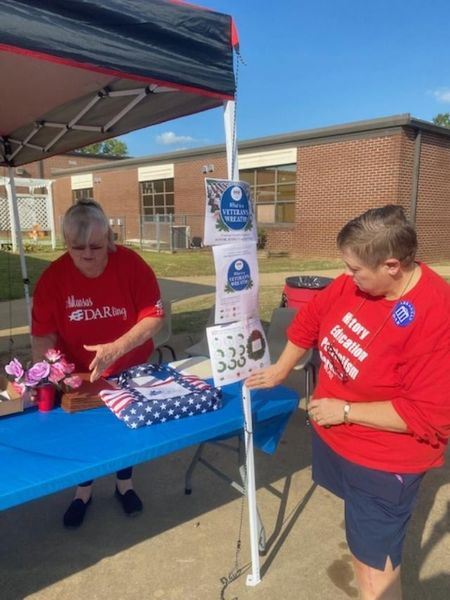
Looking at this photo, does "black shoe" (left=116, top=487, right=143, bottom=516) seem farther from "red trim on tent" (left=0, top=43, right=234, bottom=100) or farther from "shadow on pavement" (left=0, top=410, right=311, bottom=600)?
"red trim on tent" (left=0, top=43, right=234, bottom=100)

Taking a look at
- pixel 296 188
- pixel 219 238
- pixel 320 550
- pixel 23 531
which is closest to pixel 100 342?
pixel 219 238

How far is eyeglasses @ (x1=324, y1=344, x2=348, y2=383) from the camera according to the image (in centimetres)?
163

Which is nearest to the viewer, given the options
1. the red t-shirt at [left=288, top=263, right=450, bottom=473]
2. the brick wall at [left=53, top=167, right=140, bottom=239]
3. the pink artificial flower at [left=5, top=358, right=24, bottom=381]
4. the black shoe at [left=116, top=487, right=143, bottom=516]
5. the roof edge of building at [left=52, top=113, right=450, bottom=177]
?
the red t-shirt at [left=288, top=263, right=450, bottom=473]

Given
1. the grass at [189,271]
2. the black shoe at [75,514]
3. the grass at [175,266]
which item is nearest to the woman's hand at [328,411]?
the black shoe at [75,514]

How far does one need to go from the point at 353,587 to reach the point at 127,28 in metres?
2.58

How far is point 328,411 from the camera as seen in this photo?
163cm

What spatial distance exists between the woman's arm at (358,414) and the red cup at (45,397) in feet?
3.85

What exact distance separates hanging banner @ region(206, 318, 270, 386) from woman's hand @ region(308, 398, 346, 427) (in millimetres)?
435

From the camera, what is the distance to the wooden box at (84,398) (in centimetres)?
212

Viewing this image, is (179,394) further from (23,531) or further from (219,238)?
(23,531)

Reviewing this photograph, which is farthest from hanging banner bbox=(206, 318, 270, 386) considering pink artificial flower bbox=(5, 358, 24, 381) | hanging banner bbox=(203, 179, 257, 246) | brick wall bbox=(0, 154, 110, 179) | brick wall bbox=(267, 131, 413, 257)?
brick wall bbox=(0, 154, 110, 179)

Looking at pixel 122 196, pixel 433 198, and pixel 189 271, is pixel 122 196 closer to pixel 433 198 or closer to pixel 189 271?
pixel 189 271

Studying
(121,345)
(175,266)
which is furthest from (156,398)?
(175,266)

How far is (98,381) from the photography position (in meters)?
2.34
